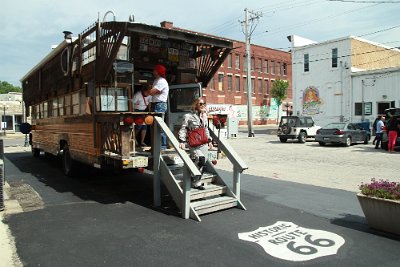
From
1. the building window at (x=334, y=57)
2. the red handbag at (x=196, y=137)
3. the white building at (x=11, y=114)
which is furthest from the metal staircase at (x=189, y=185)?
the white building at (x=11, y=114)

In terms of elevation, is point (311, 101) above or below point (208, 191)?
above

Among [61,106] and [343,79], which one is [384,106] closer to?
[343,79]

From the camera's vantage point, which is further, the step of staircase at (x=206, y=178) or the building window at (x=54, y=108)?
the building window at (x=54, y=108)

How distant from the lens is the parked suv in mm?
23031

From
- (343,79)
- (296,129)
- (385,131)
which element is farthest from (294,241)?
(343,79)

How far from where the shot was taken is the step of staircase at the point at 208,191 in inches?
250

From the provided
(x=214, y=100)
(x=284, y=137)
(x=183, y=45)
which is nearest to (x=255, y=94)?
(x=214, y=100)

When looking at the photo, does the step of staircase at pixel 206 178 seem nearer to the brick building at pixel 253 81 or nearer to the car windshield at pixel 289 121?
the car windshield at pixel 289 121

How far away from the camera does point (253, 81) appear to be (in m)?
58.8

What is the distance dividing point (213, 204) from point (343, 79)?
1132 inches

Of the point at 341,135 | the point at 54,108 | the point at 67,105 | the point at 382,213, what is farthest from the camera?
the point at 341,135

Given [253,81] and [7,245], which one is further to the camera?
[253,81]

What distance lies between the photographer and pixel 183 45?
896 centimetres

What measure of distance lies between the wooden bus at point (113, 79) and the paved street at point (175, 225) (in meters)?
0.98
